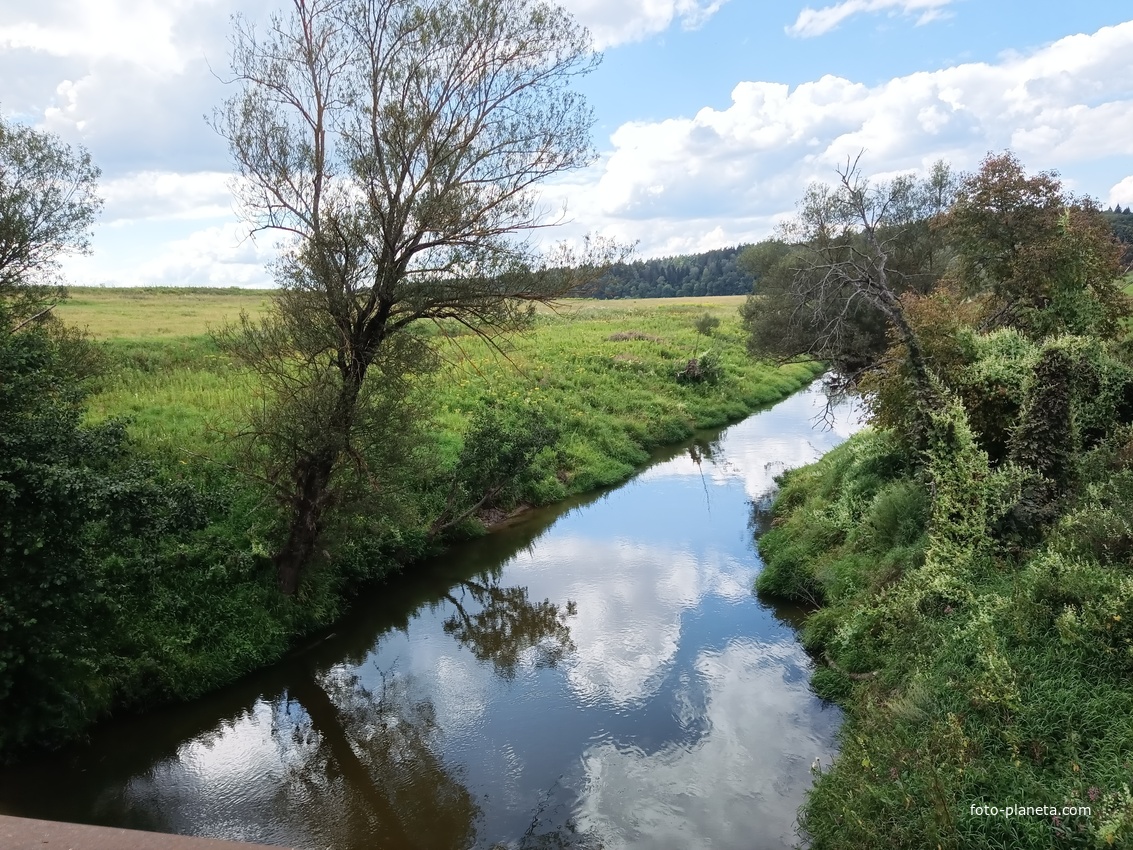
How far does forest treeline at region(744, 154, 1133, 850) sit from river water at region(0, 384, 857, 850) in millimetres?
1016

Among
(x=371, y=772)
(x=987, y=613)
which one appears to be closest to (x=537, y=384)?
(x=371, y=772)

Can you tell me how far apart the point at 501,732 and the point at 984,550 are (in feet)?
24.1

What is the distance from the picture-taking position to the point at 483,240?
1185 cm

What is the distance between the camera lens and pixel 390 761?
374 inches

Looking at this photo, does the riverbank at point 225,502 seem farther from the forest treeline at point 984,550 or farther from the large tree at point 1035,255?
the large tree at point 1035,255

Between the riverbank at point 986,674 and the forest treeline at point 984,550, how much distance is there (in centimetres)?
2

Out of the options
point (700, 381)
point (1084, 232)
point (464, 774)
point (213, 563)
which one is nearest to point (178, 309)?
point (700, 381)

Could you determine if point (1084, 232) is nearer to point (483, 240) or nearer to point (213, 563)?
point (483, 240)

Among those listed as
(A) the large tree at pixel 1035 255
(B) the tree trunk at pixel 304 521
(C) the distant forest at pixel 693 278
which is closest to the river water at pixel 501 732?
(B) the tree trunk at pixel 304 521

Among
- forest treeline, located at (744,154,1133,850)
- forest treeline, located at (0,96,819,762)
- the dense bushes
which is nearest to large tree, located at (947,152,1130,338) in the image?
forest treeline, located at (744,154,1133,850)

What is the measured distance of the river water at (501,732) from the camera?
8.25m

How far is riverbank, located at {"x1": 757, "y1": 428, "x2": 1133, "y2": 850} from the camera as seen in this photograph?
5969mm

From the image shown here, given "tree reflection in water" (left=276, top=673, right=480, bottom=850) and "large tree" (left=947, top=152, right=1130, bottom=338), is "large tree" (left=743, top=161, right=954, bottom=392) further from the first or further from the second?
"tree reflection in water" (left=276, top=673, right=480, bottom=850)

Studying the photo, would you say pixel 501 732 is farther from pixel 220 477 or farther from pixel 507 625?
pixel 220 477
